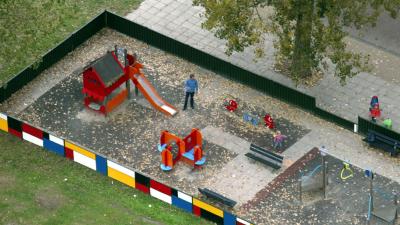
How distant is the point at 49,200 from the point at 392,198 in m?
11.0

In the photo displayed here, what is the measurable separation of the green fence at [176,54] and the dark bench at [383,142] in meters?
Result: 0.20

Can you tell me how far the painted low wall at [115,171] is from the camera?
1371 inches

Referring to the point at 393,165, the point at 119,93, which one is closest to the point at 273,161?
the point at 393,165

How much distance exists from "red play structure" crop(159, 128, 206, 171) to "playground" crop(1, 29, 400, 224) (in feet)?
0.67

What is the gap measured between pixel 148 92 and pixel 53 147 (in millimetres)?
4252

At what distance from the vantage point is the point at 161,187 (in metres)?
35.5

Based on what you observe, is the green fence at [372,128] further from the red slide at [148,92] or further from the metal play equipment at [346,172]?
the red slide at [148,92]

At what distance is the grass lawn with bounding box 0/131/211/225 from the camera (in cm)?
3519

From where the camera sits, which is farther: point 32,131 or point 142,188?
point 32,131

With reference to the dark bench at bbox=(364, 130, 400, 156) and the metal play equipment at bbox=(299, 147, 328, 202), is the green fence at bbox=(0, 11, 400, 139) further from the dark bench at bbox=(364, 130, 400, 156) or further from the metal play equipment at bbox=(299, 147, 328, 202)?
the metal play equipment at bbox=(299, 147, 328, 202)

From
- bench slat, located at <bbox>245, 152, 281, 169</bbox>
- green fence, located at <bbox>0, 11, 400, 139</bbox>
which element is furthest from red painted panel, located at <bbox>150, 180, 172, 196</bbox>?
green fence, located at <bbox>0, 11, 400, 139</bbox>

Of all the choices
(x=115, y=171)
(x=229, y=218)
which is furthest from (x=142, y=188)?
(x=229, y=218)

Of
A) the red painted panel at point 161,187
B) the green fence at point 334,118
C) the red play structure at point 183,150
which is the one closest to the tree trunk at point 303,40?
the green fence at point 334,118

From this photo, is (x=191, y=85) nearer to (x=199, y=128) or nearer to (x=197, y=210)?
(x=199, y=128)
